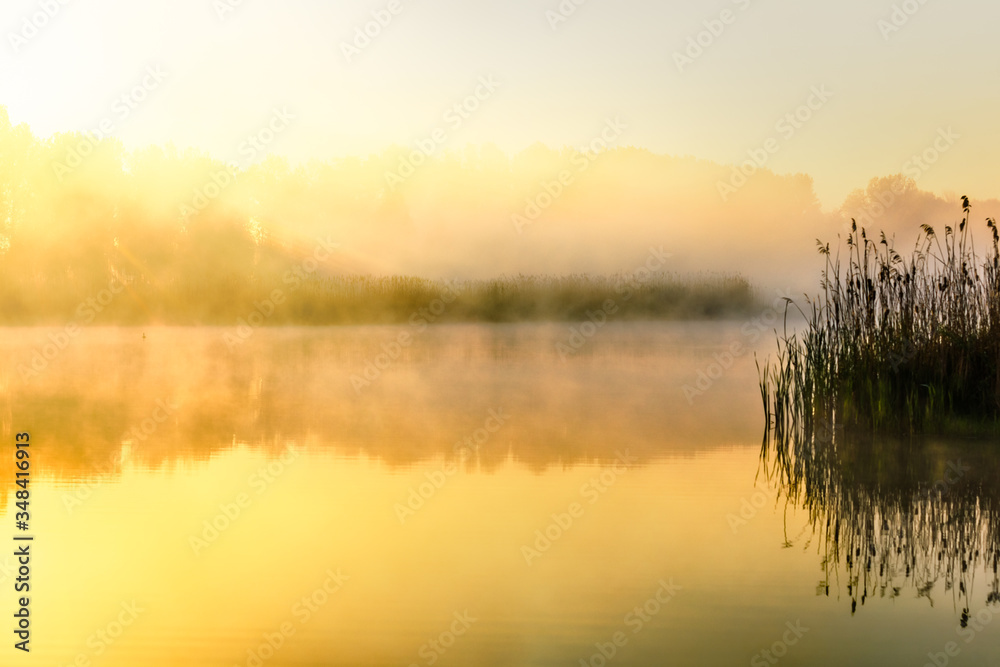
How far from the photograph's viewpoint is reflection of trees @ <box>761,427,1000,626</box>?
5.19 meters

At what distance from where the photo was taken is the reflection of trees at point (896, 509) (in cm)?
519

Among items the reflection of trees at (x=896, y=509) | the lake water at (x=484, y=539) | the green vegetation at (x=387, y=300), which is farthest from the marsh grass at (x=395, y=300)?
the reflection of trees at (x=896, y=509)

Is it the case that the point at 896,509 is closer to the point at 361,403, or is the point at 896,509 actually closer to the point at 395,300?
the point at 361,403

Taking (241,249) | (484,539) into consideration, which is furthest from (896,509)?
(241,249)

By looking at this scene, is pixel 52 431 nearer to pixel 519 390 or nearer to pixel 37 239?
pixel 519 390

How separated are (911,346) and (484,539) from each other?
5.42 metres

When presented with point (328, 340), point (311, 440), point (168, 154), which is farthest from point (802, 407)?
point (168, 154)

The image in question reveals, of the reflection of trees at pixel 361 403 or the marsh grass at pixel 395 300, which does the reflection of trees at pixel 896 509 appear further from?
the marsh grass at pixel 395 300

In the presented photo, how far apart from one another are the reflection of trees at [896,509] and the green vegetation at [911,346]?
336mm

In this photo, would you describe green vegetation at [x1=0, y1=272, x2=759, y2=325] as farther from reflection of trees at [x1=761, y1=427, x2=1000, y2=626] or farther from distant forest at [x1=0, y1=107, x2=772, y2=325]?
reflection of trees at [x1=761, y1=427, x2=1000, y2=626]

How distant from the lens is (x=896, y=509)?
675 cm

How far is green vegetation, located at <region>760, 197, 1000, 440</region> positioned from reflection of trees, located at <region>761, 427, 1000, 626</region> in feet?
1.10

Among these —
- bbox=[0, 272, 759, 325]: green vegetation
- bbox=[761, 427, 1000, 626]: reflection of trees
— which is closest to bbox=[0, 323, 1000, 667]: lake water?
bbox=[761, 427, 1000, 626]: reflection of trees

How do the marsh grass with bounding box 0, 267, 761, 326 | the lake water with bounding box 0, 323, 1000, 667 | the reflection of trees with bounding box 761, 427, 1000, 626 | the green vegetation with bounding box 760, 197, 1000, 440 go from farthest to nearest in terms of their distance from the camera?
1. the marsh grass with bounding box 0, 267, 761, 326
2. the green vegetation with bounding box 760, 197, 1000, 440
3. the reflection of trees with bounding box 761, 427, 1000, 626
4. the lake water with bounding box 0, 323, 1000, 667
